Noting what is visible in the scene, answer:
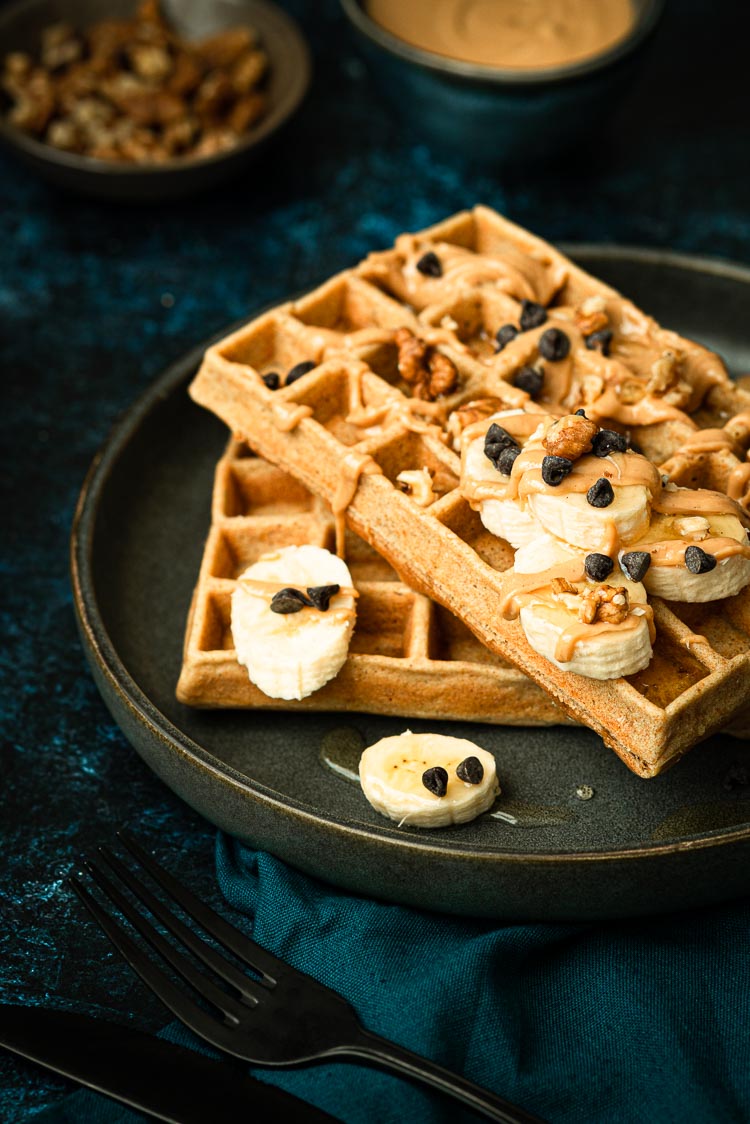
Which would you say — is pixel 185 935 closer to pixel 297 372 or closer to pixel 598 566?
pixel 598 566

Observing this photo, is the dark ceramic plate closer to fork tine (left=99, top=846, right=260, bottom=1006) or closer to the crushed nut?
fork tine (left=99, top=846, right=260, bottom=1006)

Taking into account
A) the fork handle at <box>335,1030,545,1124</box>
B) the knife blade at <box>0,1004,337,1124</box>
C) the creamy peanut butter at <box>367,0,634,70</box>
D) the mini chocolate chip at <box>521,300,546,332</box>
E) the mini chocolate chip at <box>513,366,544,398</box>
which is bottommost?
the knife blade at <box>0,1004,337,1124</box>

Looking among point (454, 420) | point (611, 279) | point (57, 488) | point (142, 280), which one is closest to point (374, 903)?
point (454, 420)

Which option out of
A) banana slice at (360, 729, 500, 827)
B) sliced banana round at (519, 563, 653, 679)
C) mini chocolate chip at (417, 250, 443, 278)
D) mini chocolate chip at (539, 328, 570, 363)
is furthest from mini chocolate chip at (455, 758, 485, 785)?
mini chocolate chip at (417, 250, 443, 278)

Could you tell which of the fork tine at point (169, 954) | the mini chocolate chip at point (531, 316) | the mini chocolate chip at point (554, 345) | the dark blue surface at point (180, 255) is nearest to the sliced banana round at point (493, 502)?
the mini chocolate chip at point (554, 345)

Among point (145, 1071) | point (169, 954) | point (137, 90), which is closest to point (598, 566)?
point (169, 954)

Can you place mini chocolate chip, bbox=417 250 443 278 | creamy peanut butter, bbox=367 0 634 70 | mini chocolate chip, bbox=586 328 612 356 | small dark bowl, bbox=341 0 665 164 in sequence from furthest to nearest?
1. creamy peanut butter, bbox=367 0 634 70
2. small dark bowl, bbox=341 0 665 164
3. mini chocolate chip, bbox=417 250 443 278
4. mini chocolate chip, bbox=586 328 612 356

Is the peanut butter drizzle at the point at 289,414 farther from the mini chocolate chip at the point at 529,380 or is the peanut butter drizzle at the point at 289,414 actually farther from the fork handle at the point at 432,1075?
the fork handle at the point at 432,1075
